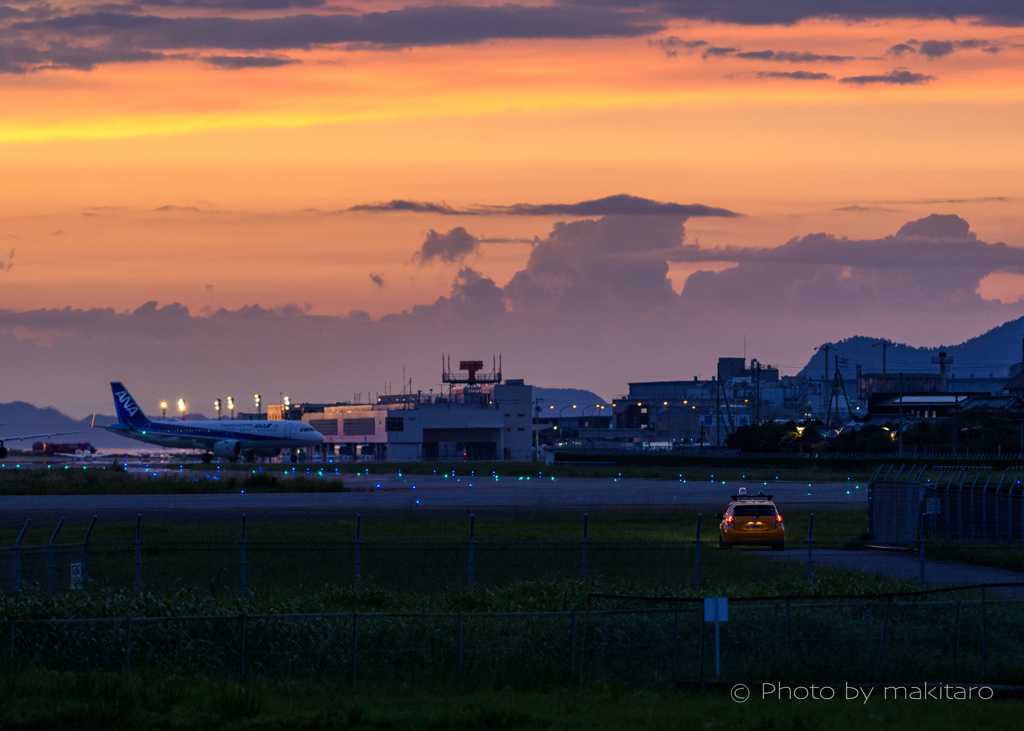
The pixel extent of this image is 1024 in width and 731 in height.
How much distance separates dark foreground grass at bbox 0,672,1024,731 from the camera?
1519 cm

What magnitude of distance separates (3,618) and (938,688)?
52.5ft

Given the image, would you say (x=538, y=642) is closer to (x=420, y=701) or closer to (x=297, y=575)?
(x=420, y=701)

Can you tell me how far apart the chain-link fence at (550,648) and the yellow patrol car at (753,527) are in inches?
672

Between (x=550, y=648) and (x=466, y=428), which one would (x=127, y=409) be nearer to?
(x=466, y=428)

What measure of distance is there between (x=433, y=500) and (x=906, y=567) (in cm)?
3351

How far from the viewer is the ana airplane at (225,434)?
13100 centimetres

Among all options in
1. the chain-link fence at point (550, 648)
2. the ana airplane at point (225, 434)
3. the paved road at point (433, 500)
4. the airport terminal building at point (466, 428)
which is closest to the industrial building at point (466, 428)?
the airport terminal building at point (466, 428)

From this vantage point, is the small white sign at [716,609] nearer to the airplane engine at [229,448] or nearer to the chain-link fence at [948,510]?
the chain-link fence at [948,510]

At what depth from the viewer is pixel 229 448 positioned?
131 m

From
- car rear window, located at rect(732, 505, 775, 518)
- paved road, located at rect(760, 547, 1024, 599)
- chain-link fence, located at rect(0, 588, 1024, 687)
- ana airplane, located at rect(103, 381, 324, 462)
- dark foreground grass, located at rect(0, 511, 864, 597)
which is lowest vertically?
paved road, located at rect(760, 547, 1024, 599)

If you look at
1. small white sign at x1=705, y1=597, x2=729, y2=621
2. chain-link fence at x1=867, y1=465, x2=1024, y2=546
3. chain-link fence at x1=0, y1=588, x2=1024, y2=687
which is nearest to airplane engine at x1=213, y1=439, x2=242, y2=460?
chain-link fence at x1=867, y1=465, x2=1024, y2=546

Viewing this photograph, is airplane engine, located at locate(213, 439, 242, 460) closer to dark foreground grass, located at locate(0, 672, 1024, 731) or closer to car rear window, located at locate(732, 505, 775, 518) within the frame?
car rear window, located at locate(732, 505, 775, 518)

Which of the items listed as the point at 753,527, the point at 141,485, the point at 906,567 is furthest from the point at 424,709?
the point at 141,485

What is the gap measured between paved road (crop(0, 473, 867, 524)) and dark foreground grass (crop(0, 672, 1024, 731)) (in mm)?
33454
